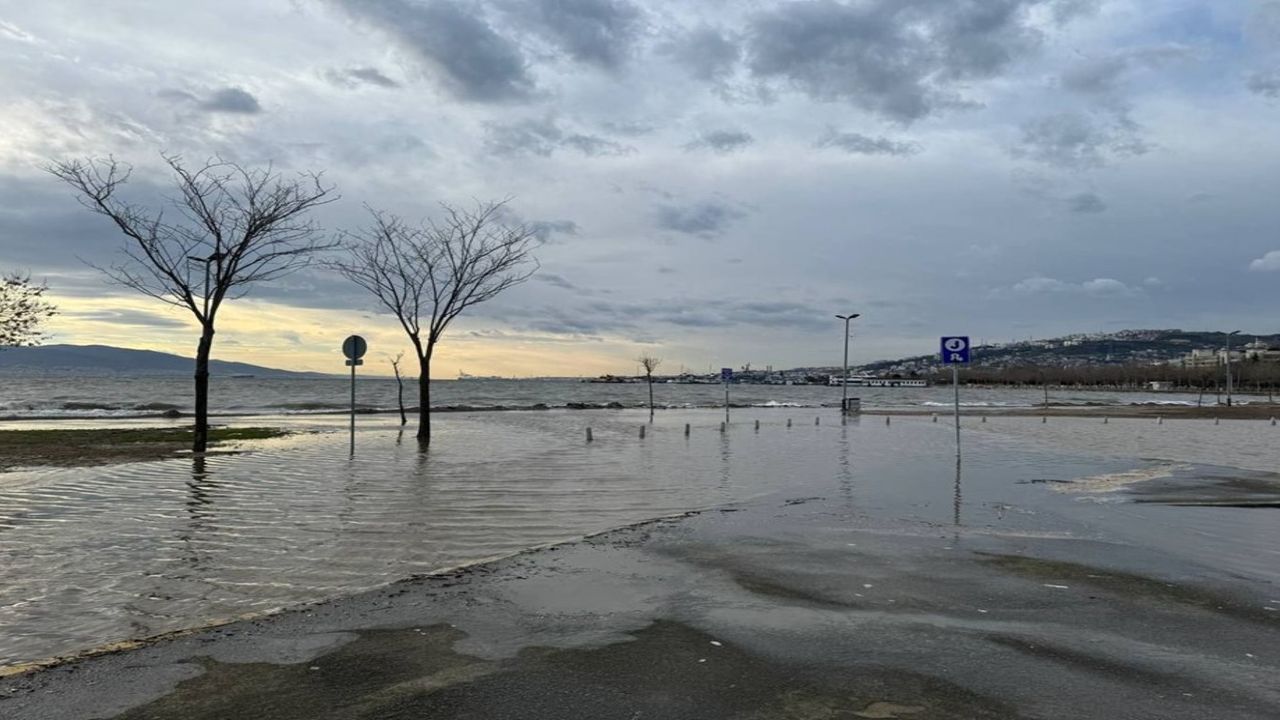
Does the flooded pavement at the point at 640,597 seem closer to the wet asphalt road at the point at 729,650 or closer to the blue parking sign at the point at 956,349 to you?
the wet asphalt road at the point at 729,650

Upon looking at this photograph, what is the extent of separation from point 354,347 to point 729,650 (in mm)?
16964

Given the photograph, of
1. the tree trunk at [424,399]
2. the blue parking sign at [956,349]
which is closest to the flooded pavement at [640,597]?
the blue parking sign at [956,349]

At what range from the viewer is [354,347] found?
65.3 ft

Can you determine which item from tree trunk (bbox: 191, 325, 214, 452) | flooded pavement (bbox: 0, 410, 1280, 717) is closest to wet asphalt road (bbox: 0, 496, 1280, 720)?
flooded pavement (bbox: 0, 410, 1280, 717)

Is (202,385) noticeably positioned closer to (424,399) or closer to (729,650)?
(424,399)

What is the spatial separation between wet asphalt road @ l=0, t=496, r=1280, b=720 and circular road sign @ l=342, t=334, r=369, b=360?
13.7 metres

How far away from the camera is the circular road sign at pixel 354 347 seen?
19.8 metres

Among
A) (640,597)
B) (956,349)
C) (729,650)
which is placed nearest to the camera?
(729,650)

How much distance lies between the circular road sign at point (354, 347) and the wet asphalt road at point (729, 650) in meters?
13.7

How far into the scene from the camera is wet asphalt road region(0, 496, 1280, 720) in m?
4.12

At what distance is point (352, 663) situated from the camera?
474 centimetres

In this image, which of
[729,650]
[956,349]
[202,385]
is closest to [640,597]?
[729,650]

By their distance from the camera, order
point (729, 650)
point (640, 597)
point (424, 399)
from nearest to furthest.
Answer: point (729, 650), point (640, 597), point (424, 399)

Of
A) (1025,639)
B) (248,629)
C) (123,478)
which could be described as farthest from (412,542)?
(123,478)
